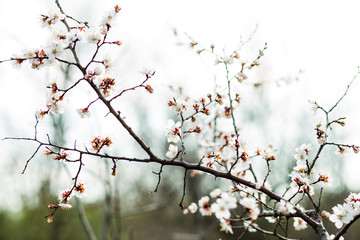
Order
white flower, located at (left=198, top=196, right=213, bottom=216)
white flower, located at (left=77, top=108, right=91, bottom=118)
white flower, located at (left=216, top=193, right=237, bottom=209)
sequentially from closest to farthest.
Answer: white flower, located at (left=216, top=193, right=237, bottom=209) < white flower, located at (left=198, top=196, right=213, bottom=216) < white flower, located at (left=77, top=108, right=91, bottom=118)

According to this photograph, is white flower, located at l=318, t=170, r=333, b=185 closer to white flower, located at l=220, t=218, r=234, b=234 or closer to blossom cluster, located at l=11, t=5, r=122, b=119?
white flower, located at l=220, t=218, r=234, b=234

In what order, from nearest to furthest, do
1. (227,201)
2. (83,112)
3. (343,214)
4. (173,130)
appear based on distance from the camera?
(227,201)
(343,214)
(83,112)
(173,130)

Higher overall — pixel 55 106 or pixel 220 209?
pixel 55 106

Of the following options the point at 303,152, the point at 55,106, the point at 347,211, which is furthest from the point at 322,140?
the point at 55,106

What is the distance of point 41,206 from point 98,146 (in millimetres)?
7351

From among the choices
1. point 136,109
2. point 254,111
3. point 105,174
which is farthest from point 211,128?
point 136,109

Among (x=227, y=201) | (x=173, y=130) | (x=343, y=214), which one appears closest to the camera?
(x=227, y=201)

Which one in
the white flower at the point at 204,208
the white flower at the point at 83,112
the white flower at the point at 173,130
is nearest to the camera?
the white flower at the point at 204,208

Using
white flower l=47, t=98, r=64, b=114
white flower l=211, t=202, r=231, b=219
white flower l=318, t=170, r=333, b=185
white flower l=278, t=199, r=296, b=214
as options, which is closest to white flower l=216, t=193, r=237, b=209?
white flower l=211, t=202, r=231, b=219

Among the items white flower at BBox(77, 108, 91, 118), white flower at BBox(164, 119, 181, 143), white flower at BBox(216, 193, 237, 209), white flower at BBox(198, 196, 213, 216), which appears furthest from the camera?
white flower at BBox(164, 119, 181, 143)

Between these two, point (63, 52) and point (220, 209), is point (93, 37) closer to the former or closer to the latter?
point (63, 52)

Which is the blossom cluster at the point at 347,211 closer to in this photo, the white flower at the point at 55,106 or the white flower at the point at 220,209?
the white flower at the point at 220,209

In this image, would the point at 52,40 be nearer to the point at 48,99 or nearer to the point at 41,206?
the point at 48,99

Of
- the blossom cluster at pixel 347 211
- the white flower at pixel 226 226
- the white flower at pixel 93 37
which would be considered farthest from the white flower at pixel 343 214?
the white flower at pixel 93 37
